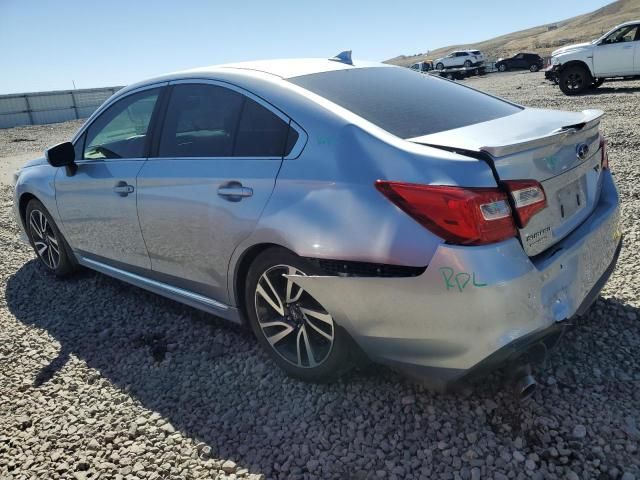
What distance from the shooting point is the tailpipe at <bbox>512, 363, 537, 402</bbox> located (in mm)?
2367

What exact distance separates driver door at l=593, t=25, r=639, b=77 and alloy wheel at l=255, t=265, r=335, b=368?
15622mm

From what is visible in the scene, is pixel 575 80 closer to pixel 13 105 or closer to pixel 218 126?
pixel 218 126

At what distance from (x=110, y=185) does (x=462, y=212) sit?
2572mm

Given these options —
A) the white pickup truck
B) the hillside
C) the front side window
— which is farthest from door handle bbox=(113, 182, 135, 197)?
the hillside

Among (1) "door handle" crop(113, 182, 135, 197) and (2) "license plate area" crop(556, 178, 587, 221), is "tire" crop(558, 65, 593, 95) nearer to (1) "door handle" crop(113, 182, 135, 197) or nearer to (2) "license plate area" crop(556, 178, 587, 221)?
(2) "license plate area" crop(556, 178, 587, 221)

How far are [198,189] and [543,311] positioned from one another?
1.88 metres

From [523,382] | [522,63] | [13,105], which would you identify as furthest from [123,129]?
[522,63]

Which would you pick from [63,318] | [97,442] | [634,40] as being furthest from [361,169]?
[634,40]

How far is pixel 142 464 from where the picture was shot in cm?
246

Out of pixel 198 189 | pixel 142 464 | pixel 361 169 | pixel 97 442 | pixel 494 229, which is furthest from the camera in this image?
pixel 198 189

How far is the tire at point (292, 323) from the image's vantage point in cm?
261

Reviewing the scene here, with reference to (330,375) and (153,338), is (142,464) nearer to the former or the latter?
(330,375)

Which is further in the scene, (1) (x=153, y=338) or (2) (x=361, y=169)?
(1) (x=153, y=338)

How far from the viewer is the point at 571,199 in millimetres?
2500
